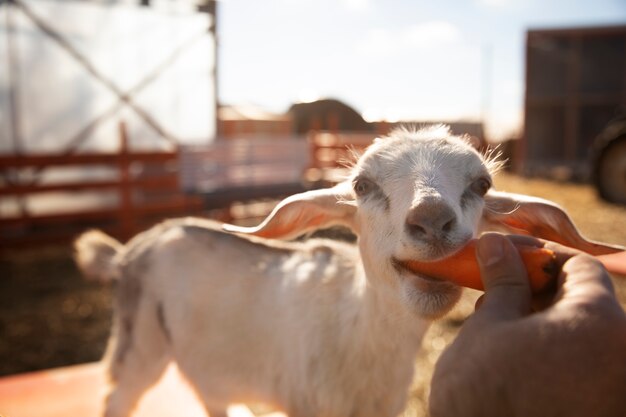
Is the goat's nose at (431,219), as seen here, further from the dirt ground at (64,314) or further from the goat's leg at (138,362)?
the goat's leg at (138,362)

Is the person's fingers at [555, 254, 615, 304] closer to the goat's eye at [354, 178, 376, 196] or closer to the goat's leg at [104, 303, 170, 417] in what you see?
the goat's eye at [354, 178, 376, 196]

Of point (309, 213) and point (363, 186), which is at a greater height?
point (363, 186)

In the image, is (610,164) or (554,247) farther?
(610,164)

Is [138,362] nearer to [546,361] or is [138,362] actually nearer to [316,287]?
[316,287]

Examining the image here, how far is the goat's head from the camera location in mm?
1455

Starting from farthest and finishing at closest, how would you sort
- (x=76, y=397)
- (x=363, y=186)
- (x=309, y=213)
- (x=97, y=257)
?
1. (x=97, y=257)
2. (x=76, y=397)
3. (x=309, y=213)
4. (x=363, y=186)

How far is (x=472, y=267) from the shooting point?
1.28 meters

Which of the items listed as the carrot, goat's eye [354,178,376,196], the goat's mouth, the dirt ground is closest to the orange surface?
the dirt ground

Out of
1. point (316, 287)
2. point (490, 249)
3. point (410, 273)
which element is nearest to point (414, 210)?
point (410, 273)

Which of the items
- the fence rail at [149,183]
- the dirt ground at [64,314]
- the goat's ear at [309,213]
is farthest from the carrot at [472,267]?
the fence rail at [149,183]

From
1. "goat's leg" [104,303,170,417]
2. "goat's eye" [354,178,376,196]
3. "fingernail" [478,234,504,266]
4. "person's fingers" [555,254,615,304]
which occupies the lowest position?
"goat's leg" [104,303,170,417]

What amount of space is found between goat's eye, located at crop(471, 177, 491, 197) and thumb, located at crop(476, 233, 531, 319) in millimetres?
730

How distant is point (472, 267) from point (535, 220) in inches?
23.3

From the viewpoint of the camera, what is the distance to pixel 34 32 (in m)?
7.91
